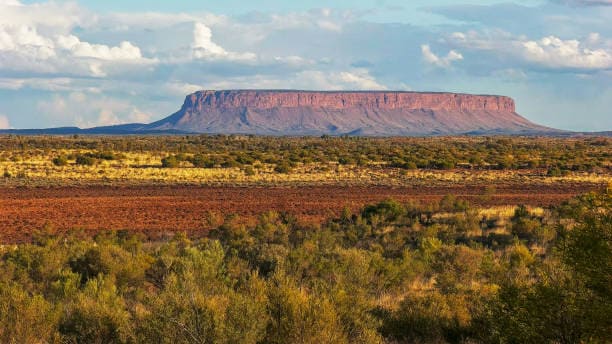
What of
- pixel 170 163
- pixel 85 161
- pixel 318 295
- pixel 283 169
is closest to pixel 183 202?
pixel 283 169

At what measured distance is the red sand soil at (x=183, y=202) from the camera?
26994 mm

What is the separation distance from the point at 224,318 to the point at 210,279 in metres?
4.29

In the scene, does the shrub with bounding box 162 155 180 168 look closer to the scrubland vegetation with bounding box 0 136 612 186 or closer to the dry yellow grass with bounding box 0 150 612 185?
the scrubland vegetation with bounding box 0 136 612 186

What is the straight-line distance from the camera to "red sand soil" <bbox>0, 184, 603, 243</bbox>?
27.0 m

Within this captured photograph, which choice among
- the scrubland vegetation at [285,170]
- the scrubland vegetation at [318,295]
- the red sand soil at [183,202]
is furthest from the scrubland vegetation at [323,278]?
the scrubland vegetation at [285,170]

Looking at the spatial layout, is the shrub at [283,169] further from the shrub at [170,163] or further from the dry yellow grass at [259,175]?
the shrub at [170,163]

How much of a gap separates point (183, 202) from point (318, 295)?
26.4 metres

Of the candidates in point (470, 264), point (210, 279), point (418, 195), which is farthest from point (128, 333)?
point (418, 195)

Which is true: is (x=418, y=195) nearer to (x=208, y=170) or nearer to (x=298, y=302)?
(x=208, y=170)

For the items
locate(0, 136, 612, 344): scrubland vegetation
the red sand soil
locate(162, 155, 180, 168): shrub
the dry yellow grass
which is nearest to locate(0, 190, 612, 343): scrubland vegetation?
locate(0, 136, 612, 344): scrubland vegetation

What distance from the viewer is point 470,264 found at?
50.2 feet

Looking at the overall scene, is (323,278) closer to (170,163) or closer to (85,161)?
(170,163)

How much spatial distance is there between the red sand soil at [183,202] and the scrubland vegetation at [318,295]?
8.57 meters

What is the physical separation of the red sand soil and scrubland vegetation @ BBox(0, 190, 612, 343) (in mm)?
8567
